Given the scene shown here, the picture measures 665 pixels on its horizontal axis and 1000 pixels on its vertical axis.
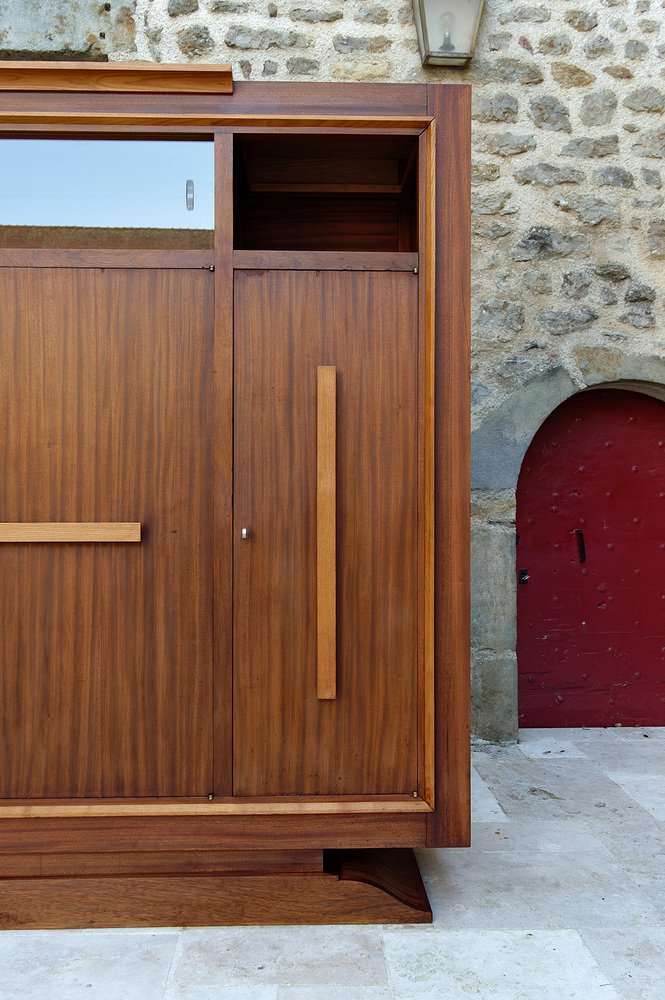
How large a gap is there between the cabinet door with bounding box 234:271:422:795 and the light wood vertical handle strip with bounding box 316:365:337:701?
0.08ft

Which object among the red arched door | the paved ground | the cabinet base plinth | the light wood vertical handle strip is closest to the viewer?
the paved ground

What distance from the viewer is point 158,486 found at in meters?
2.38

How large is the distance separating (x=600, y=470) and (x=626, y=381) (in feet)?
1.60

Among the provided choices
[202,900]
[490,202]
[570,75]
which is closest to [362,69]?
[490,202]

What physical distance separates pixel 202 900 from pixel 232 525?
110cm

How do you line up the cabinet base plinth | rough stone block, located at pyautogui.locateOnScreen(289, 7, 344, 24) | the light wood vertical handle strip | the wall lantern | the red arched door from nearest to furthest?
the cabinet base plinth
the light wood vertical handle strip
the wall lantern
rough stone block, located at pyautogui.locateOnScreen(289, 7, 344, 24)
the red arched door

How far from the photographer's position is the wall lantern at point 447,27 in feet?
12.6

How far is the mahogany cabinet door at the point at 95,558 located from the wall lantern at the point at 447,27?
237 cm

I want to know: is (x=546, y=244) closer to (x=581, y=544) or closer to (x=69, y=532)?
(x=581, y=544)

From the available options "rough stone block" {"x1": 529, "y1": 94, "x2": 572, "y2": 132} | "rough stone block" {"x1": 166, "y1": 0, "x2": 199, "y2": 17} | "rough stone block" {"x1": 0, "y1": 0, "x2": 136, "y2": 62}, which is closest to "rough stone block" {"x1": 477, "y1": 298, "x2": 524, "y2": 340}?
"rough stone block" {"x1": 529, "y1": 94, "x2": 572, "y2": 132}

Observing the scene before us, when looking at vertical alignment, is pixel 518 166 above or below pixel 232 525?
above

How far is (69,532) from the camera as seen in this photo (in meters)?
2.35

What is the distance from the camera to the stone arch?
395 cm

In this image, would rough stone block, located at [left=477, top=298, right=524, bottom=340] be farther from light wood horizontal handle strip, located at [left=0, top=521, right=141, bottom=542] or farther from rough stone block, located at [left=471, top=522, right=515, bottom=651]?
light wood horizontal handle strip, located at [left=0, top=521, right=141, bottom=542]
